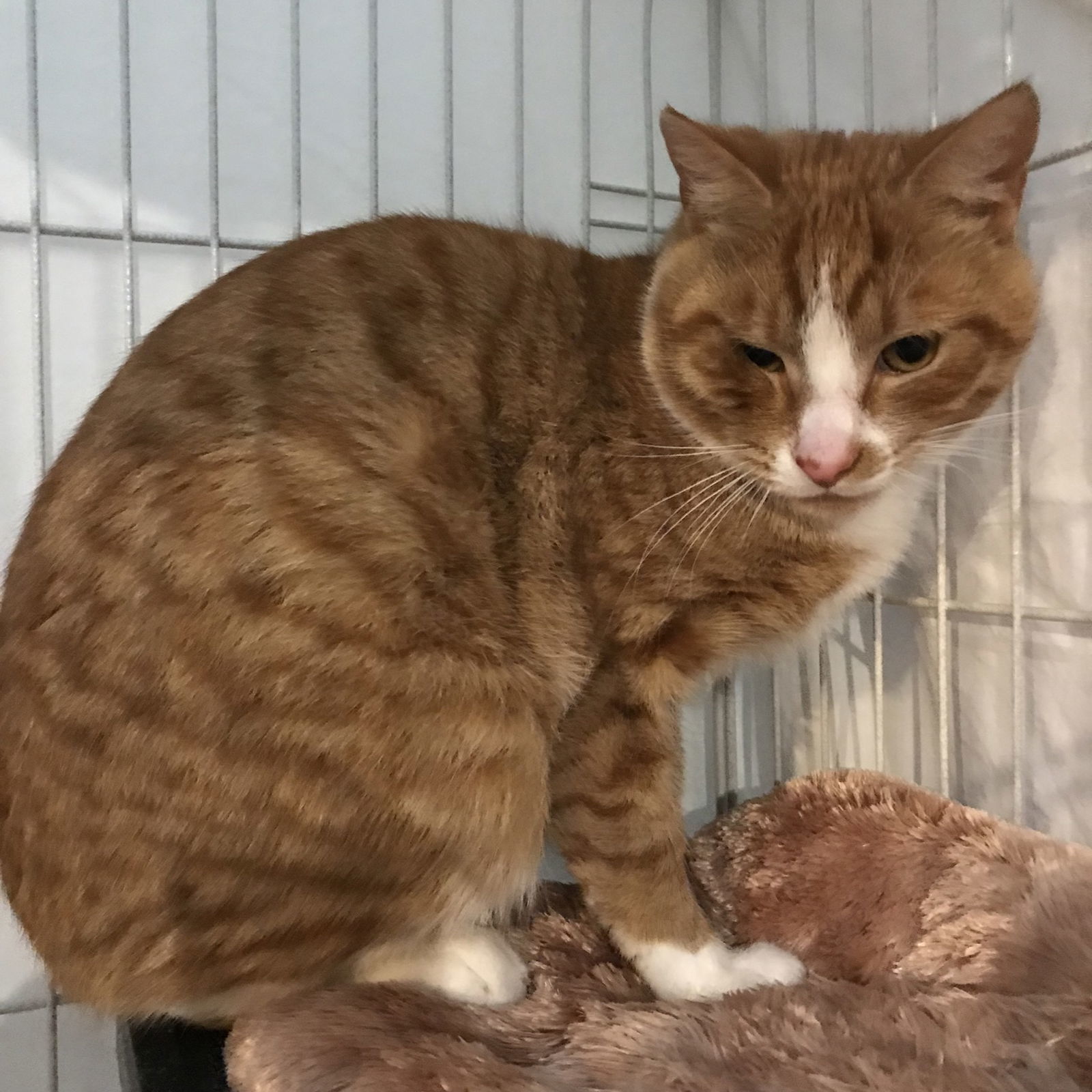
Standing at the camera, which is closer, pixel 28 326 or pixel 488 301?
pixel 488 301

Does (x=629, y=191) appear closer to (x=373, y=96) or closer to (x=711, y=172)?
(x=373, y=96)

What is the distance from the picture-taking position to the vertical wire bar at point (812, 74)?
3.91 feet

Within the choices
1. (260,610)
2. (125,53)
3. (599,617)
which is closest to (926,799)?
(599,617)

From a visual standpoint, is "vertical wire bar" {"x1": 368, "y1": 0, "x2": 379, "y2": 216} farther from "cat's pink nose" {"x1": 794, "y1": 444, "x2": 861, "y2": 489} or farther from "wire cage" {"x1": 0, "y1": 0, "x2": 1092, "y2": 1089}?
"cat's pink nose" {"x1": 794, "y1": 444, "x2": 861, "y2": 489}

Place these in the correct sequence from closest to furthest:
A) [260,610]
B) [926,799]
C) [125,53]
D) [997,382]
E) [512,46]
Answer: [260,610] → [997,382] → [926,799] → [125,53] → [512,46]

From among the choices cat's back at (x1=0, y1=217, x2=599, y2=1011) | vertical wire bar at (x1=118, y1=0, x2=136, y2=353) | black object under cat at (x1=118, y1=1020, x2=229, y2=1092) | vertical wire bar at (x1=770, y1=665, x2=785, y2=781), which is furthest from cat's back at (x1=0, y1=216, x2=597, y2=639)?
vertical wire bar at (x1=770, y1=665, x2=785, y2=781)

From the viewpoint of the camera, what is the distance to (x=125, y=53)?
3.82ft

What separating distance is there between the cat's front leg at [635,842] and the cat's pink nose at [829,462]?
287 mm

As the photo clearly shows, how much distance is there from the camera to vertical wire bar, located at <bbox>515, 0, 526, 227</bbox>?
1.32 m

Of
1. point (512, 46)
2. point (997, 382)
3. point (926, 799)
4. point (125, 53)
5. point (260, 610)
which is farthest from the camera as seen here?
point (512, 46)

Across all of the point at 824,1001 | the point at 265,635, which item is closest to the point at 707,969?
the point at 824,1001

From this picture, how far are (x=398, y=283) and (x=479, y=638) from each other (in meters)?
0.40

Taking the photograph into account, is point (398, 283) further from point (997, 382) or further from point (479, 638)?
point (997, 382)

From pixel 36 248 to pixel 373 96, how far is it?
0.49m
